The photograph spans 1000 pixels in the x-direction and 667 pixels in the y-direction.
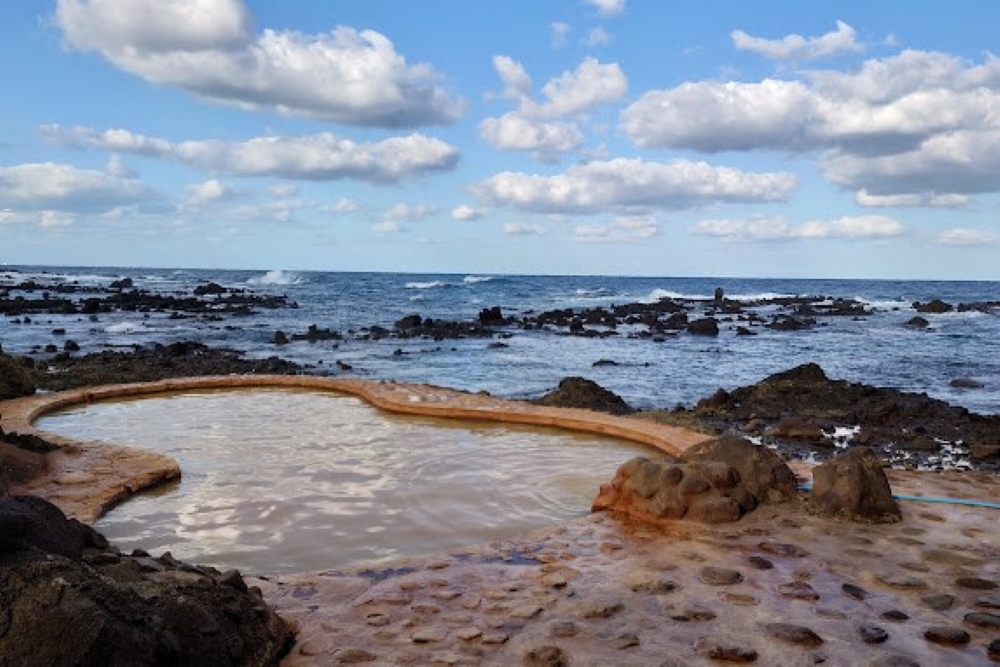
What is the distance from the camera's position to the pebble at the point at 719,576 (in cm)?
477

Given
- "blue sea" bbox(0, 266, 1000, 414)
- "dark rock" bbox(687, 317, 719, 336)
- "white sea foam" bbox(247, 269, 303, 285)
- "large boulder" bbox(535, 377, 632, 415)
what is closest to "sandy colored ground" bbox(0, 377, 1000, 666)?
"large boulder" bbox(535, 377, 632, 415)

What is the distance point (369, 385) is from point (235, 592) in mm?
8803

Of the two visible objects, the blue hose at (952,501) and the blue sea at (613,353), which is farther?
the blue sea at (613,353)

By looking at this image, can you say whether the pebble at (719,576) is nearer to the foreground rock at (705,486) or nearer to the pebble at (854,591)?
the pebble at (854,591)

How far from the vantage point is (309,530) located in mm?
6098

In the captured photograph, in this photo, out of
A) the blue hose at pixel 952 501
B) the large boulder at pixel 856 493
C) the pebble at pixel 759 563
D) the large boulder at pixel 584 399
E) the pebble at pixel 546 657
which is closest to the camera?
the pebble at pixel 546 657

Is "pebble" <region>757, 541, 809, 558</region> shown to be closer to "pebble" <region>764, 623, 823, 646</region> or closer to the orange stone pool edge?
"pebble" <region>764, 623, 823, 646</region>

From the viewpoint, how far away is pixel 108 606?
298cm

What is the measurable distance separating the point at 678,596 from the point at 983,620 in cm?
156


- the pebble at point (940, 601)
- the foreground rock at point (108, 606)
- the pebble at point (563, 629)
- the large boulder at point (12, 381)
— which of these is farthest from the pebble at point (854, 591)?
the large boulder at point (12, 381)

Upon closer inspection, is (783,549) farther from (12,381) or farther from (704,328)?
(704,328)

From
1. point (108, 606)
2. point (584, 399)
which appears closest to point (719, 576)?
point (108, 606)

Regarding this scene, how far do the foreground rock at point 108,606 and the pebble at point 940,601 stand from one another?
3.50 meters

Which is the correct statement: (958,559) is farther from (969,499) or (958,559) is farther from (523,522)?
(523,522)
